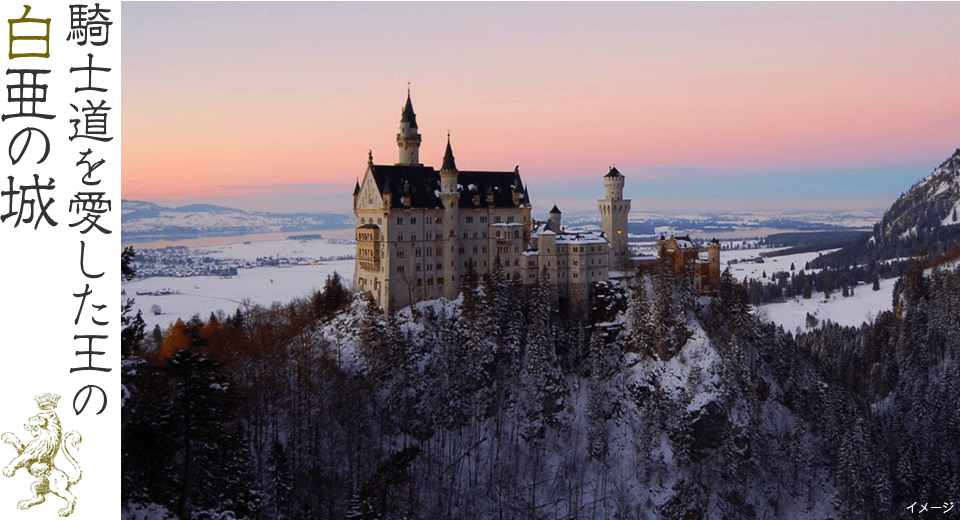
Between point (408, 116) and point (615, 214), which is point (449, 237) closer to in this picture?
point (408, 116)

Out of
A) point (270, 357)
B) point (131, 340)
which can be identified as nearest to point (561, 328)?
Result: point (270, 357)

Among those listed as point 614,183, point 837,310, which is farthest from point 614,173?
point 837,310

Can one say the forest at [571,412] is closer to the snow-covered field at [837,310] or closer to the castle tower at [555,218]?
the castle tower at [555,218]

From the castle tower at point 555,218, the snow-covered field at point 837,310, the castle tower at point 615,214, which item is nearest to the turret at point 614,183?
the castle tower at point 615,214

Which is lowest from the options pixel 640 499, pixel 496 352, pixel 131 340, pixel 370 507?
pixel 640 499

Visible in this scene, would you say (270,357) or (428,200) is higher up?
(428,200)
